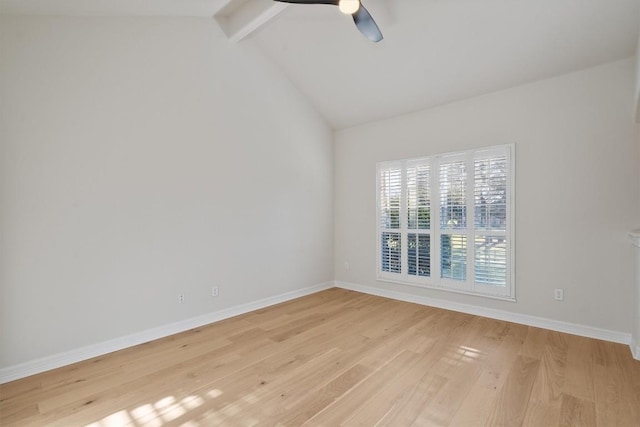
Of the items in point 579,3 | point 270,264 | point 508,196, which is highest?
point 579,3

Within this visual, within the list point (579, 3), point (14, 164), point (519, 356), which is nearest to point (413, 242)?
point (519, 356)

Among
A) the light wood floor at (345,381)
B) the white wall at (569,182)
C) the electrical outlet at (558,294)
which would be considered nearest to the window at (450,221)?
the white wall at (569,182)

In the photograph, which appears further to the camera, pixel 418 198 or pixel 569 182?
pixel 418 198

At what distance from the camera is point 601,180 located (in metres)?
2.95

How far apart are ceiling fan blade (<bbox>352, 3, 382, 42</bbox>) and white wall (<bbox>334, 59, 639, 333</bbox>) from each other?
181cm

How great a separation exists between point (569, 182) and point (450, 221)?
1.22m

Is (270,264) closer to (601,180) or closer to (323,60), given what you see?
(323,60)

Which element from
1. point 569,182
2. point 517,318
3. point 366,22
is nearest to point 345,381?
point 517,318

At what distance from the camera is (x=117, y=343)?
9.29 feet

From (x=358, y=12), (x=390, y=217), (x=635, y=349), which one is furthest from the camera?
(x=390, y=217)

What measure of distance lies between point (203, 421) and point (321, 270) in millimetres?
3218

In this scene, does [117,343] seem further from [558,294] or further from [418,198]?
[558,294]

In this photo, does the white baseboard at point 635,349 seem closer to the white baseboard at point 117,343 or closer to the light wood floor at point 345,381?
the light wood floor at point 345,381

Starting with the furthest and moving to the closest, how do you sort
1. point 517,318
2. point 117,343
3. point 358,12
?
point 517,318
point 117,343
point 358,12
